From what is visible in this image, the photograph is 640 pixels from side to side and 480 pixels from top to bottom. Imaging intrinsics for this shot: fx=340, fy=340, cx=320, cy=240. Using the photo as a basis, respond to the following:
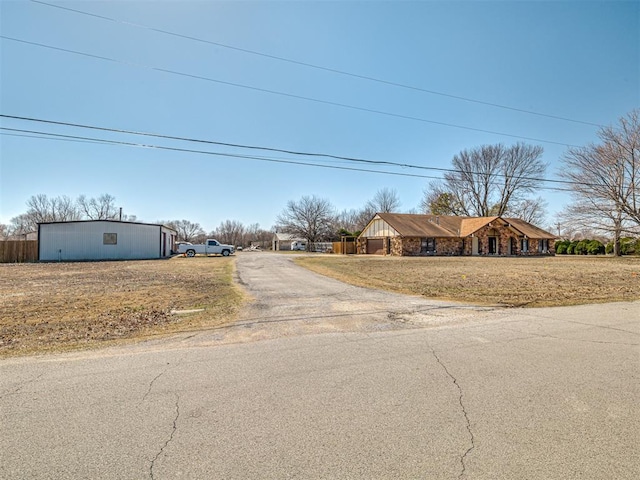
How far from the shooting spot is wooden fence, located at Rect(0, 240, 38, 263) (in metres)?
28.2

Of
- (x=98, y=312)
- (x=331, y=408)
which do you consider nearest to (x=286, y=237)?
(x=98, y=312)

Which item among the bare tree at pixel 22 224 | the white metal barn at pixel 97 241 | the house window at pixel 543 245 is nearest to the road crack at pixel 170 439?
the white metal barn at pixel 97 241

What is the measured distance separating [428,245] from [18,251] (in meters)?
40.0

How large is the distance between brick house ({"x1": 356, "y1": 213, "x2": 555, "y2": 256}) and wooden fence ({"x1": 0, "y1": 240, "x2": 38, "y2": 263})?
1341 inches

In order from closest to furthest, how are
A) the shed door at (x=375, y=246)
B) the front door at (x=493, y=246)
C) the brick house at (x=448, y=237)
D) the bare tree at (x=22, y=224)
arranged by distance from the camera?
the brick house at (x=448, y=237), the shed door at (x=375, y=246), the front door at (x=493, y=246), the bare tree at (x=22, y=224)

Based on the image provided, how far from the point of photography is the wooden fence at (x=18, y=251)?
28.2m

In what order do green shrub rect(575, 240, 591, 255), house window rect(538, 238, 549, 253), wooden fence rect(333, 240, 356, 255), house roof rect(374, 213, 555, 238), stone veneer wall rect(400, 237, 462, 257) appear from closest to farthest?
stone veneer wall rect(400, 237, 462, 257)
house roof rect(374, 213, 555, 238)
house window rect(538, 238, 549, 253)
wooden fence rect(333, 240, 356, 255)
green shrub rect(575, 240, 591, 255)

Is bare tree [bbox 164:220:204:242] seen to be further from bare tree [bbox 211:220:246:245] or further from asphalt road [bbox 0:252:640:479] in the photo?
asphalt road [bbox 0:252:640:479]

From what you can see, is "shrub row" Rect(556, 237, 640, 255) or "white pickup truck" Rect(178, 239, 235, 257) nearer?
"shrub row" Rect(556, 237, 640, 255)

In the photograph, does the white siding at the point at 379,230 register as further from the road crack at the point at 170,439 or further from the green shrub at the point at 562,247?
the road crack at the point at 170,439

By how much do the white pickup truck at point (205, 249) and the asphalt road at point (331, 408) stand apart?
115 ft

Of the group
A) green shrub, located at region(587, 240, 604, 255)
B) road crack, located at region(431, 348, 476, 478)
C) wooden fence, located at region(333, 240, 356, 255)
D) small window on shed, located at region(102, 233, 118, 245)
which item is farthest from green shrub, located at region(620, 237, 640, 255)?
small window on shed, located at region(102, 233, 118, 245)

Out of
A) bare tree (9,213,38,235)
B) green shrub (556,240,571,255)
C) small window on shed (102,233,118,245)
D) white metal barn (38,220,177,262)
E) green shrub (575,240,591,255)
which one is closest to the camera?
white metal barn (38,220,177,262)

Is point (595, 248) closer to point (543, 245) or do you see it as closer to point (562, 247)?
point (562, 247)
